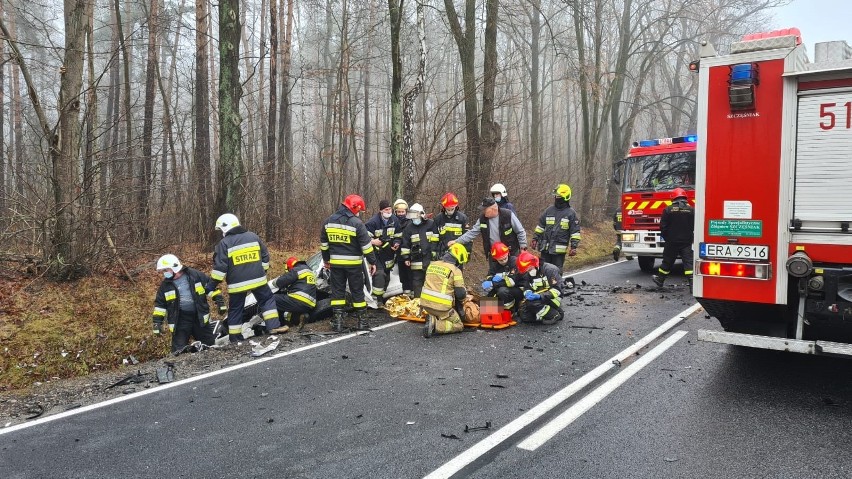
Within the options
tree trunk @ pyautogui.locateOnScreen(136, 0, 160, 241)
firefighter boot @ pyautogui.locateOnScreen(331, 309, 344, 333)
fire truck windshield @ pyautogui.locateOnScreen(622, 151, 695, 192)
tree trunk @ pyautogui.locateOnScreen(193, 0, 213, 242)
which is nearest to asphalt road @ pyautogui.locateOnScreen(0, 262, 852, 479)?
firefighter boot @ pyautogui.locateOnScreen(331, 309, 344, 333)

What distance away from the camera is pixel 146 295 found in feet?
27.5

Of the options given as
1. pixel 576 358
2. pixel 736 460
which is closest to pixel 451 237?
pixel 576 358

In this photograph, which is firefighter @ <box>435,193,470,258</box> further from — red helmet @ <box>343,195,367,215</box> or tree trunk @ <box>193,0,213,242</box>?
tree trunk @ <box>193,0,213,242</box>

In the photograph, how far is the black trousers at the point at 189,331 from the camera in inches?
267

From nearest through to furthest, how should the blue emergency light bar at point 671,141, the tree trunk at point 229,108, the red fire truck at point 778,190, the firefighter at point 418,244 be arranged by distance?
the red fire truck at point 778,190, the firefighter at point 418,244, the tree trunk at point 229,108, the blue emergency light bar at point 671,141

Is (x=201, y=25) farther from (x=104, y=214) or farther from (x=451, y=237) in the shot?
(x=451, y=237)

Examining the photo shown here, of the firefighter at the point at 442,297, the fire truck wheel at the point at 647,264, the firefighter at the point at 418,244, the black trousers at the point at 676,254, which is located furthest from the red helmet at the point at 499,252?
the fire truck wheel at the point at 647,264

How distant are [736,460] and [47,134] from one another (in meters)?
9.17

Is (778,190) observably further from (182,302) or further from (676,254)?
(182,302)

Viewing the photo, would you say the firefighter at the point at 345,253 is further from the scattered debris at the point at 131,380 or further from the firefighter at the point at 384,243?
the scattered debris at the point at 131,380

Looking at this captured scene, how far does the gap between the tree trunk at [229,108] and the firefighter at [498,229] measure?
4841 mm

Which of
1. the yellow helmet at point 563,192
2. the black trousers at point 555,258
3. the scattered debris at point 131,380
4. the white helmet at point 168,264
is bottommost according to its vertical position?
the scattered debris at point 131,380

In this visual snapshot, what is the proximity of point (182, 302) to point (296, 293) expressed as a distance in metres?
1.48

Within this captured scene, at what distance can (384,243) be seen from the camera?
8922 mm
